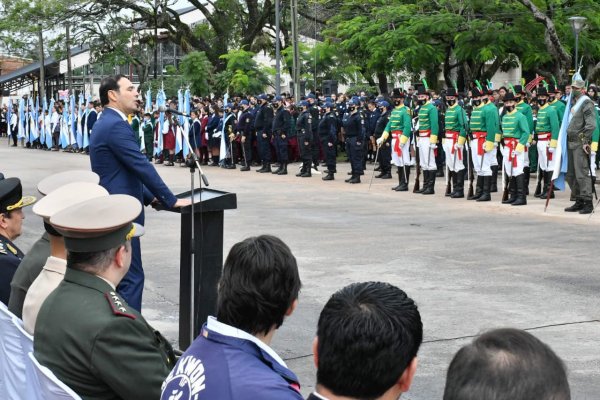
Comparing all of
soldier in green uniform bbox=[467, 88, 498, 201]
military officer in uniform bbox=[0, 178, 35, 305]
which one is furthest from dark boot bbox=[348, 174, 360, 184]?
military officer in uniform bbox=[0, 178, 35, 305]

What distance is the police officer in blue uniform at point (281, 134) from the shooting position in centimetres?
2531

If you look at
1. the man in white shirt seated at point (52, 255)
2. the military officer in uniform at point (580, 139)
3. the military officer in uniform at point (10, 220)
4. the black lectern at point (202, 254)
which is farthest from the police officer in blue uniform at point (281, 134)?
the man in white shirt seated at point (52, 255)

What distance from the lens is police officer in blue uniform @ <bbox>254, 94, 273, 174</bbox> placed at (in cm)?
2628

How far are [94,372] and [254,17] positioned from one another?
42895 mm

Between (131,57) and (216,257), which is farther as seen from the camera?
(131,57)

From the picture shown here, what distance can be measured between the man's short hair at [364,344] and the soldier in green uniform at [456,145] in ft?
52.0

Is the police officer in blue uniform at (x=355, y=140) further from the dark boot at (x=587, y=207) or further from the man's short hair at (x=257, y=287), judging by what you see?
the man's short hair at (x=257, y=287)

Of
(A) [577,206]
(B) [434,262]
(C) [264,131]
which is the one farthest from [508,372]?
(C) [264,131]

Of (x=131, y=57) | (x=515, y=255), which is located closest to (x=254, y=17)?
(x=131, y=57)

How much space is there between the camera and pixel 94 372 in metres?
3.51

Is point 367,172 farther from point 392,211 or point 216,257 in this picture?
point 216,257

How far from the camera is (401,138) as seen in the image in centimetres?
2033

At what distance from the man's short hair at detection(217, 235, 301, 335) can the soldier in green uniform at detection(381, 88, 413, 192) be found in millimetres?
16615

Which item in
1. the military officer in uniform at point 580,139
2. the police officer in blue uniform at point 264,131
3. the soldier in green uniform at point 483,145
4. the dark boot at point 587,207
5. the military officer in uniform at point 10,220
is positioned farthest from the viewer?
the police officer in blue uniform at point 264,131
